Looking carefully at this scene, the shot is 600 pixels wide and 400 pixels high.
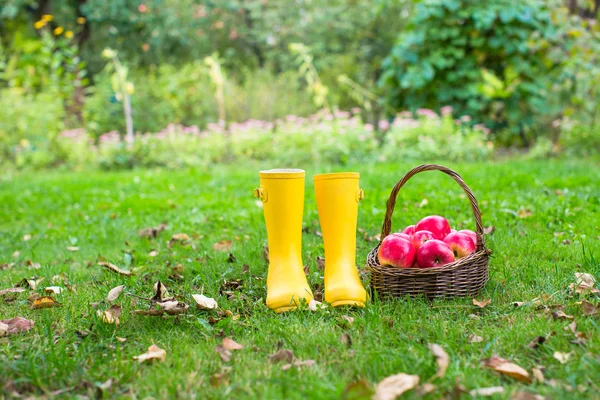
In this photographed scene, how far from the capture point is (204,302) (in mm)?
1980

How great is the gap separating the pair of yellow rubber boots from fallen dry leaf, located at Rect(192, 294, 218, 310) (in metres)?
0.20

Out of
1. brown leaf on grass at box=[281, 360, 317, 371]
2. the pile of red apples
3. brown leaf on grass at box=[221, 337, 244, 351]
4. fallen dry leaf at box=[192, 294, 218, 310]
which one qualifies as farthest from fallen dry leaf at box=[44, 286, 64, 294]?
the pile of red apples

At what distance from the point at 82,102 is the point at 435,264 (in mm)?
9794

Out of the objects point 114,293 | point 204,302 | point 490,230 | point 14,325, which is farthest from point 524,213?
point 14,325

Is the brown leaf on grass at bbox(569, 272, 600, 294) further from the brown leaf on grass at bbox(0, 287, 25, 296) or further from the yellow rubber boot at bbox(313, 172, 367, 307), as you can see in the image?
the brown leaf on grass at bbox(0, 287, 25, 296)

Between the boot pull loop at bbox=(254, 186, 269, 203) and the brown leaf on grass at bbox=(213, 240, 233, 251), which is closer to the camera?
the boot pull loop at bbox=(254, 186, 269, 203)

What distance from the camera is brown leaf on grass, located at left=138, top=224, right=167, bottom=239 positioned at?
3.33 meters

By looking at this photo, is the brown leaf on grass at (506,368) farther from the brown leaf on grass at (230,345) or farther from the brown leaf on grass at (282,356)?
the brown leaf on grass at (230,345)

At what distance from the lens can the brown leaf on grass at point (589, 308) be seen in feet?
5.72

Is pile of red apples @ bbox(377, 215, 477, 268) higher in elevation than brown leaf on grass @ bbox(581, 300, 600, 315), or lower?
higher

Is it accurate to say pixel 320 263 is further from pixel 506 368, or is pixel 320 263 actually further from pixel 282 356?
pixel 506 368

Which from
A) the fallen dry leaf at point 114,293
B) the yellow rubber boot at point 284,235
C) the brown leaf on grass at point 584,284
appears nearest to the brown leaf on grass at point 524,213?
the brown leaf on grass at point 584,284

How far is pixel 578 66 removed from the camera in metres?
5.99

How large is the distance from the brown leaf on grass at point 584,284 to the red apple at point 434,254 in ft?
1.44
